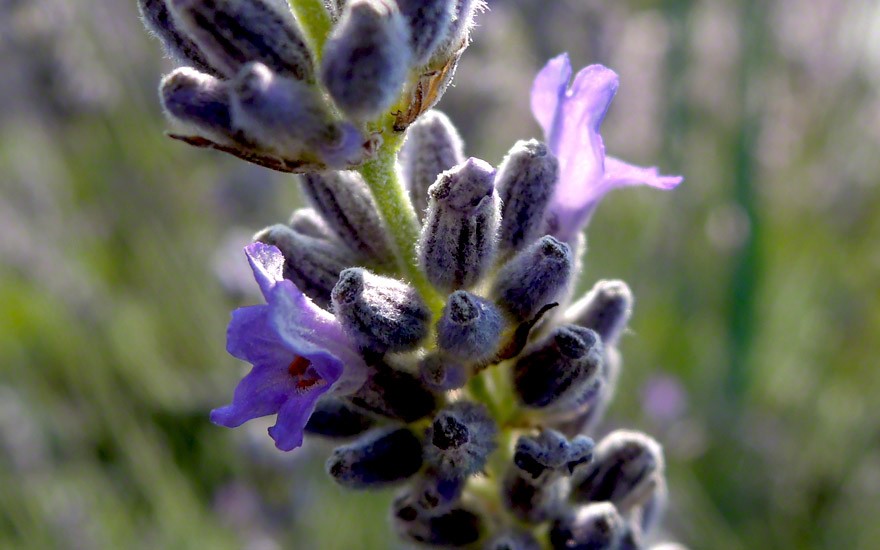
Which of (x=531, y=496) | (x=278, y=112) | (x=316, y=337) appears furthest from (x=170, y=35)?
(x=531, y=496)

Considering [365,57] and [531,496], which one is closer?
[365,57]

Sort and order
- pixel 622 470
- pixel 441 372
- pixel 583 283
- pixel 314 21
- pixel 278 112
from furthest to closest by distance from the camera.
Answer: pixel 583 283, pixel 622 470, pixel 441 372, pixel 314 21, pixel 278 112

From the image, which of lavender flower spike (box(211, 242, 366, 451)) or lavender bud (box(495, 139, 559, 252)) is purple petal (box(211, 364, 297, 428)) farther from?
lavender bud (box(495, 139, 559, 252))

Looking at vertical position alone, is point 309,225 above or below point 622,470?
above

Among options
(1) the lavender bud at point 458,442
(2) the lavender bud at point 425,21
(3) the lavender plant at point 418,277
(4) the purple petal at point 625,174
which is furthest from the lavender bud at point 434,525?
(2) the lavender bud at point 425,21

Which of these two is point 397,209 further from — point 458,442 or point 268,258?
point 458,442

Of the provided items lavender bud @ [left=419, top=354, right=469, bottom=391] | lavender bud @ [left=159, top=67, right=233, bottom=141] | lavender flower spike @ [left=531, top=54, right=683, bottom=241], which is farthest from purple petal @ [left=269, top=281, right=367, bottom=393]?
lavender flower spike @ [left=531, top=54, right=683, bottom=241]

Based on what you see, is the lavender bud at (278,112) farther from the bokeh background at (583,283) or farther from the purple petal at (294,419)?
the bokeh background at (583,283)

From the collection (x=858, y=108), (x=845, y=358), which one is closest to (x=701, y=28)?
(x=858, y=108)
